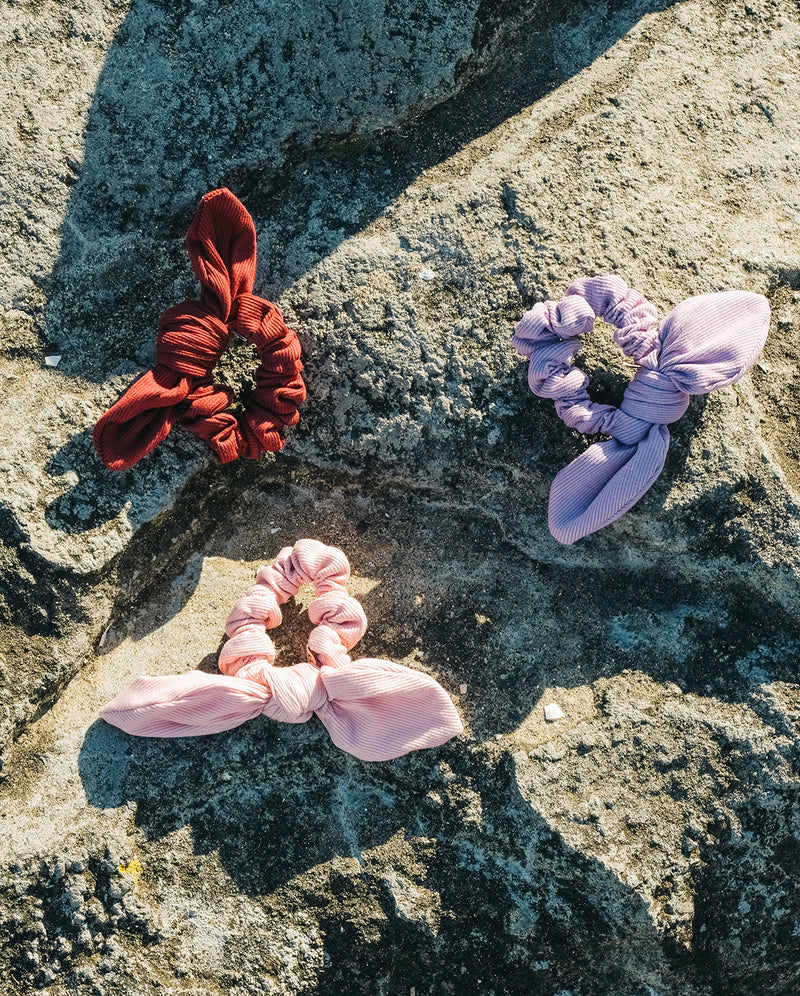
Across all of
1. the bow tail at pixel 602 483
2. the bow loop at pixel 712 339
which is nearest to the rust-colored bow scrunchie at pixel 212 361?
the bow tail at pixel 602 483

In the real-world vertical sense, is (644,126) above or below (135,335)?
above

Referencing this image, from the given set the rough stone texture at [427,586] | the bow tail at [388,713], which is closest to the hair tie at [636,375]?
the rough stone texture at [427,586]

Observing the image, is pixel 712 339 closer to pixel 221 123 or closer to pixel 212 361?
pixel 212 361

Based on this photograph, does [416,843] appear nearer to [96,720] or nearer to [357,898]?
[357,898]

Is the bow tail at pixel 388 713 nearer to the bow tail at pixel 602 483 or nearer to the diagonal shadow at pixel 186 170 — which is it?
the bow tail at pixel 602 483

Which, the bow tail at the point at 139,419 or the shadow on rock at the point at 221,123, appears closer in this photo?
the bow tail at the point at 139,419

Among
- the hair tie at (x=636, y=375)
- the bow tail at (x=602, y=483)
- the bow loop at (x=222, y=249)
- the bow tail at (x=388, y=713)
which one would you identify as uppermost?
the bow loop at (x=222, y=249)

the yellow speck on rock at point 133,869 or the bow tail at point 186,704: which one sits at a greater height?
the bow tail at point 186,704

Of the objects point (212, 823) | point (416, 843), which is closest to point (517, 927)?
point (416, 843)
